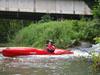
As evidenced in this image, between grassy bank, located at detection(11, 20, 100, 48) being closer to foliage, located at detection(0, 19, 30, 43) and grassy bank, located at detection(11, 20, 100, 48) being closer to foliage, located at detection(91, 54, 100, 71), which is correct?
foliage, located at detection(91, 54, 100, 71)

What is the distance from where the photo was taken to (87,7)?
4303 cm

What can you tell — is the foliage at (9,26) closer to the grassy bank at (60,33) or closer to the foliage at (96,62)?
the grassy bank at (60,33)

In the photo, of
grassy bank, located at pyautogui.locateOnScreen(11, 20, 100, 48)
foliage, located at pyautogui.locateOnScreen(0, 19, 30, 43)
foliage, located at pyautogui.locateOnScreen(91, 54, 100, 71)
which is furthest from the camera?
foliage, located at pyautogui.locateOnScreen(0, 19, 30, 43)

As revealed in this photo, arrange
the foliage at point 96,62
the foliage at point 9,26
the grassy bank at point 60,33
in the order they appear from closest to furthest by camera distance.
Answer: the foliage at point 96,62
the grassy bank at point 60,33
the foliage at point 9,26

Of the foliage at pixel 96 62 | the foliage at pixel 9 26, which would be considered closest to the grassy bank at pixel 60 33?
the foliage at pixel 96 62

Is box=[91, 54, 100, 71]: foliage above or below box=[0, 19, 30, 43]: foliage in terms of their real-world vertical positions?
above

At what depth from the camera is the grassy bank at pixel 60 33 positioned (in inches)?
1209

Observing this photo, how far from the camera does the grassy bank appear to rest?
1209 inches

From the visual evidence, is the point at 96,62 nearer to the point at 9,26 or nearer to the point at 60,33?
the point at 60,33

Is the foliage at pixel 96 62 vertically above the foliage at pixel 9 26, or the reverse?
the foliage at pixel 96 62

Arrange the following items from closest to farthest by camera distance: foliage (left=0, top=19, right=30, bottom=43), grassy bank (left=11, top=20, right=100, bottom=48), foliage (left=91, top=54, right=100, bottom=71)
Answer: foliage (left=91, top=54, right=100, bottom=71), grassy bank (left=11, top=20, right=100, bottom=48), foliage (left=0, top=19, right=30, bottom=43)

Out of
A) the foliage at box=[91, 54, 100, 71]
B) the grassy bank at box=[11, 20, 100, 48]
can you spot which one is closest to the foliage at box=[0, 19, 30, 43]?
the grassy bank at box=[11, 20, 100, 48]

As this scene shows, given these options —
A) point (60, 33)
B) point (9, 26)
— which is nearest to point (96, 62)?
point (60, 33)

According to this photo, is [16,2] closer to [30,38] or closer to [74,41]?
[30,38]
